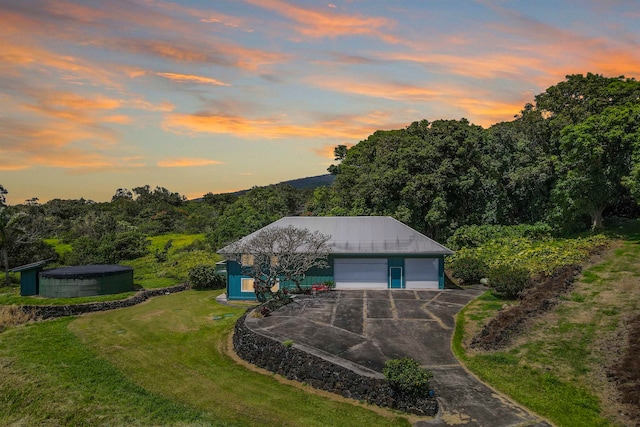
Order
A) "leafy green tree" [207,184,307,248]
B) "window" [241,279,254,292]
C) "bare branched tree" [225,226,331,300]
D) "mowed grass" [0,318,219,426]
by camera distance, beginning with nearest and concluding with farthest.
Answer: "mowed grass" [0,318,219,426] → "bare branched tree" [225,226,331,300] → "window" [241,279,254,292] → "leafy green tree" [207,184,307,248]

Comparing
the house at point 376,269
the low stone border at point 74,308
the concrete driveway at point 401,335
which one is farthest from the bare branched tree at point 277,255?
the low stone border at point 74,308

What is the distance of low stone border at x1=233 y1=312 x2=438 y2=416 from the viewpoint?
14.0 metres

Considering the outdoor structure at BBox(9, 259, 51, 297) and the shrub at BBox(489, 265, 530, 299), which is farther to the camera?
the outdoor structure at BBox(9, 259, 51, 297)

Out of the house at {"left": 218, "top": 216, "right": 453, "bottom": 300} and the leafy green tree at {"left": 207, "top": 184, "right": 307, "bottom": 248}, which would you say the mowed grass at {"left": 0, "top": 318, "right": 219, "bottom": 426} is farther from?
the leafy green tree at {"left": 207, "top": 184, "right": 307, "bottom": 248}

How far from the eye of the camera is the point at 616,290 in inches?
914

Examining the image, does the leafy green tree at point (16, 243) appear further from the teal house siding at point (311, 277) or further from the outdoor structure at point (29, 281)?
the teal house siding at point (311, 277)

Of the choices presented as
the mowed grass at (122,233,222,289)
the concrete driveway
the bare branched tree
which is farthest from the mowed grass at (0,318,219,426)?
the mowed grass at (122,233,222,289)

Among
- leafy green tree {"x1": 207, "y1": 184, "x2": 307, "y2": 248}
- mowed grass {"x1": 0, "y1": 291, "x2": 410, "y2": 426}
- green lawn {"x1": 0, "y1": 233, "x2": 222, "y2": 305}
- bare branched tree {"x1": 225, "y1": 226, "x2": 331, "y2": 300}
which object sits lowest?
mowed grass {"x1": 0, "y1": 291, "x2": 410, "y2": 426}

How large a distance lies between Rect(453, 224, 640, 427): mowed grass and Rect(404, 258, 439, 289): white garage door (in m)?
4.84

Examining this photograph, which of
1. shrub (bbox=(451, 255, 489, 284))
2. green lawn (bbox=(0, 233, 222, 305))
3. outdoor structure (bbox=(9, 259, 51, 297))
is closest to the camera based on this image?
green lawn (bbox=(0, 233, 222, 305))

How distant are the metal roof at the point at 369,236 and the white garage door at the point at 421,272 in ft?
2.68

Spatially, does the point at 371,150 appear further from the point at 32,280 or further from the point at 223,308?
the point at 32,280

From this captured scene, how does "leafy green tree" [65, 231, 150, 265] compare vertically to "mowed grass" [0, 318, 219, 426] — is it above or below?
above

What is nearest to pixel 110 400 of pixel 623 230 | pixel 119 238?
pixel 119 238
